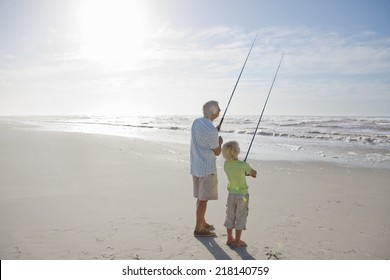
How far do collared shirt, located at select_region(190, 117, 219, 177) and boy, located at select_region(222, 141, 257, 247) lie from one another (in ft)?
0.54

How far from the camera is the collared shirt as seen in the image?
3.32m

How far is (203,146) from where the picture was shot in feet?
11.2

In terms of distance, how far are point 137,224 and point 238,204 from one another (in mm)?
1251

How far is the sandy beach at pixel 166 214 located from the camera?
3.22 metres

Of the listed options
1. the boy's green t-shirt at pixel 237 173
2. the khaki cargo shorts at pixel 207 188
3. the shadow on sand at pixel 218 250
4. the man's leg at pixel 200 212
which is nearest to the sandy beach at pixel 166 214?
the shadow on sand at pixel 218 250

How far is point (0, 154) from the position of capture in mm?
8188

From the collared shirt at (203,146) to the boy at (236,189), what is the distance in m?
0.17

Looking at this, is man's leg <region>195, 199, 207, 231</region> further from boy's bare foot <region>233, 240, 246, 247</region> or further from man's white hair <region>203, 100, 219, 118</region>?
man's white hair <region>203, 100, 219, 118</region>

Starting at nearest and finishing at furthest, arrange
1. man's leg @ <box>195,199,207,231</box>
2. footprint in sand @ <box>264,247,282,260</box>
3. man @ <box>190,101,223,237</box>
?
footprint in sand @ <box>264,247,282,260</box>
man @ <box>190,101,223,237</box>
man's leg @ <box>195,199,207,231</box>

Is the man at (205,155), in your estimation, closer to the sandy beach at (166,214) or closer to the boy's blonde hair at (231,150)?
the boy's blonde hair at (231,150)

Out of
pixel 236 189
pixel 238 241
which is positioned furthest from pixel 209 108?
pixel 238 241

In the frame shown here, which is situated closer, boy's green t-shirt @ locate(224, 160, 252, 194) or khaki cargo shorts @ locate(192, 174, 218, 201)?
boy's green t-shirt @ locate(224, 160, 252, 194)

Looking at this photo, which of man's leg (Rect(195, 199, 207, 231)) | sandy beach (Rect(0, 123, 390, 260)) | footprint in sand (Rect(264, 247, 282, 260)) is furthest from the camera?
man's leg (Rect(195, 199, 207, 231))

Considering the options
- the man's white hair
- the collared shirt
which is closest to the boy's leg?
the collared shirt
